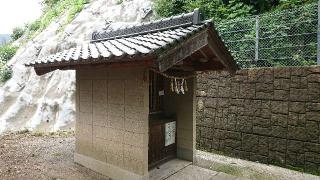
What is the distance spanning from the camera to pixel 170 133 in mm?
7145

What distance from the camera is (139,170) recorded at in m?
5.52

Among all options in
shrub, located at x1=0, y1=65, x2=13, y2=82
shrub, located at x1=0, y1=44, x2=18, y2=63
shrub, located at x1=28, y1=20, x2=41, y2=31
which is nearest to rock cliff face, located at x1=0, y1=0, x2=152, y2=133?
shrub, located at x1=0, y1=65, x2=13, y2=82

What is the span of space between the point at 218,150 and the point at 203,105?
1.52 m

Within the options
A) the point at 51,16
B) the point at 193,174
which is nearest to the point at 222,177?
the point at 193,174

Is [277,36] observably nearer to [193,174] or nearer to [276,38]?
[276,38]

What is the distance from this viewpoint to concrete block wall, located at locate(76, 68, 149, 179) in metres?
5.46

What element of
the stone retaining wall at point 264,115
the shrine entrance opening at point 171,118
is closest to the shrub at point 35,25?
the stone retaining wall at point 264,115

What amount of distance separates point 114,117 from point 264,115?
427cm

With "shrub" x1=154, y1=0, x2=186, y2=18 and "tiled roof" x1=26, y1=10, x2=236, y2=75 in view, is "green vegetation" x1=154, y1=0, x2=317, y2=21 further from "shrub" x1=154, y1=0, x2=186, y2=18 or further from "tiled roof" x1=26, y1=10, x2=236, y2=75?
"tiled roof" x1=26, y1=10, x2=236, y2=75

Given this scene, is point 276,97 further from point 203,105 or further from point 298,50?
point 203,105

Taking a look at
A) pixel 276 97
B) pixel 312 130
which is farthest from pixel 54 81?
pixel 312 130

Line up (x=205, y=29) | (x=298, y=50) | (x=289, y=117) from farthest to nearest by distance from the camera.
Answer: (x=298, y=50) < (x=289, y=117) < (x=205, y=29)

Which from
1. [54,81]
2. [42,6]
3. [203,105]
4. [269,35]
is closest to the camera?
[269,35]

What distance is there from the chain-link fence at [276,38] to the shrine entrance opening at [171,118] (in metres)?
2.68
